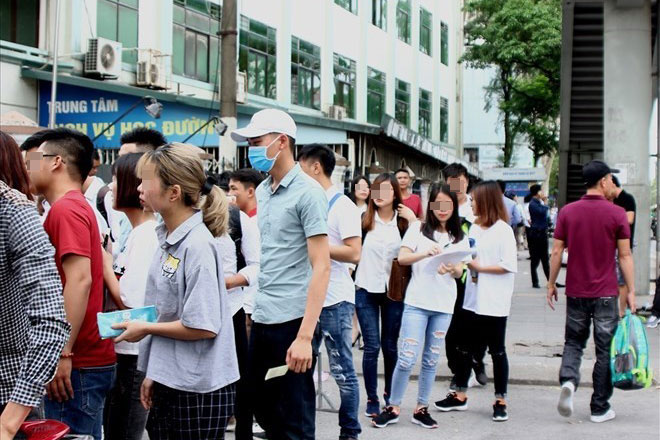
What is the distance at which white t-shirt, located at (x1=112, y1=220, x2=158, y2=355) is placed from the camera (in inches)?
175

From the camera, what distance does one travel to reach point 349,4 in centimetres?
3167

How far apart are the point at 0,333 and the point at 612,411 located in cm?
570

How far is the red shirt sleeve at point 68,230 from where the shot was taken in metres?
3.71

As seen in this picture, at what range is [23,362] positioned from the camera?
282 centimetres

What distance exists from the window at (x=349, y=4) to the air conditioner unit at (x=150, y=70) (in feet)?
41.0

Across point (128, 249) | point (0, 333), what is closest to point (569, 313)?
point (128, 249)

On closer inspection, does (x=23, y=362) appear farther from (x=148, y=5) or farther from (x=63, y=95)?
(x=148, y=5)

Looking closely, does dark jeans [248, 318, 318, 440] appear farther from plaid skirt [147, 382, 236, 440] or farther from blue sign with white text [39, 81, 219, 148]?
blue sign with white text [39, 81, 219, 148]

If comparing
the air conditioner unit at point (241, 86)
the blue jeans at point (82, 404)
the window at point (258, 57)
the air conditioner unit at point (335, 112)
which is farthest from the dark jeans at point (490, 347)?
the air conditioner unit at point (335, 112)

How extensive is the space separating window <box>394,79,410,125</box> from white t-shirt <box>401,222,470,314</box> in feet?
96.9

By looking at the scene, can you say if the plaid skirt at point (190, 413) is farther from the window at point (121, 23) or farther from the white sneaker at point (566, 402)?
the window at point (121, 23)

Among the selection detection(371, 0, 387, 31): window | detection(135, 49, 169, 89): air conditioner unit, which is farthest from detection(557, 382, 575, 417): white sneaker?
detection(371, 0, 387, 31): window

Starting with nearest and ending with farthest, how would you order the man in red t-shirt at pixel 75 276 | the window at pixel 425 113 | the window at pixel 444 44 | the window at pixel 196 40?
1. the man in red t-shirt at pixel 75 276
2. the window at pixel 196 40
3. the window at pixel 425 113
4. the window at pixel 444 44

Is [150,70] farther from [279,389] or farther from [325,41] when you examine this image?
[279,389]
